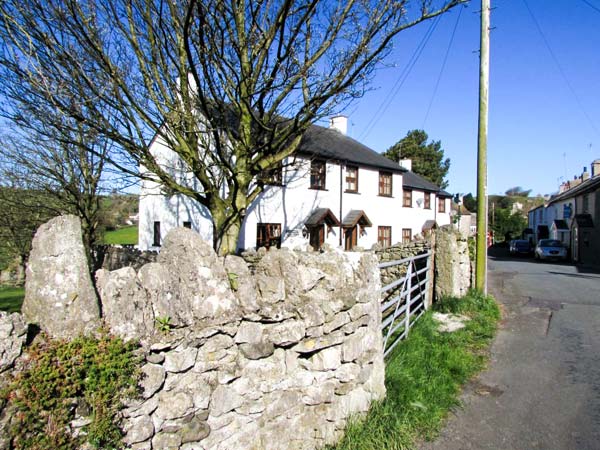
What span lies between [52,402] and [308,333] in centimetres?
187

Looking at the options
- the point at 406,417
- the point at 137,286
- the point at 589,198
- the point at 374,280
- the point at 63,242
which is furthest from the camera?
the point at 589,198

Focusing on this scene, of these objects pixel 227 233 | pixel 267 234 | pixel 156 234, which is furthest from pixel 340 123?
pixel 227 233

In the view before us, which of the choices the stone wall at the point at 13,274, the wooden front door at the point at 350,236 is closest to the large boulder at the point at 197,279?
the stone wall at the point at 13,274

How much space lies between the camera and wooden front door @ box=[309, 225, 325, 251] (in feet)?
56.4

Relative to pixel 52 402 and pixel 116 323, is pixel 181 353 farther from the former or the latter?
pixel 52 402

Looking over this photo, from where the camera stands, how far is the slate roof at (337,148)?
17484 millimetres

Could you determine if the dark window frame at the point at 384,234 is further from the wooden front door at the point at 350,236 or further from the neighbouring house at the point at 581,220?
the neighbouring house at the point at 581,220

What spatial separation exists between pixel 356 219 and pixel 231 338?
1662cm

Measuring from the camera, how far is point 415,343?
18.2ft

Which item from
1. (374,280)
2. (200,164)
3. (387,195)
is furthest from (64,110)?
(387,195)

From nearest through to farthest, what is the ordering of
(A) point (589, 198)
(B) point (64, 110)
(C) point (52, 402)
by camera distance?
1. (C) point (52, 402)
2. (B) point (64, 110)
3. (A) point (589, 198)

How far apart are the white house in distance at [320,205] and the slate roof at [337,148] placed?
6 cm

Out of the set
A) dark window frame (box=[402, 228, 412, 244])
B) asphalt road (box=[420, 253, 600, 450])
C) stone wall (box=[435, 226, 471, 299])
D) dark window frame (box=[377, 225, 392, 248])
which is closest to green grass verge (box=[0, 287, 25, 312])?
stone wall (box=[435, 226, 471, 299])

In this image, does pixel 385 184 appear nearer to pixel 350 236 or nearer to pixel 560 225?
pixel 350 236
